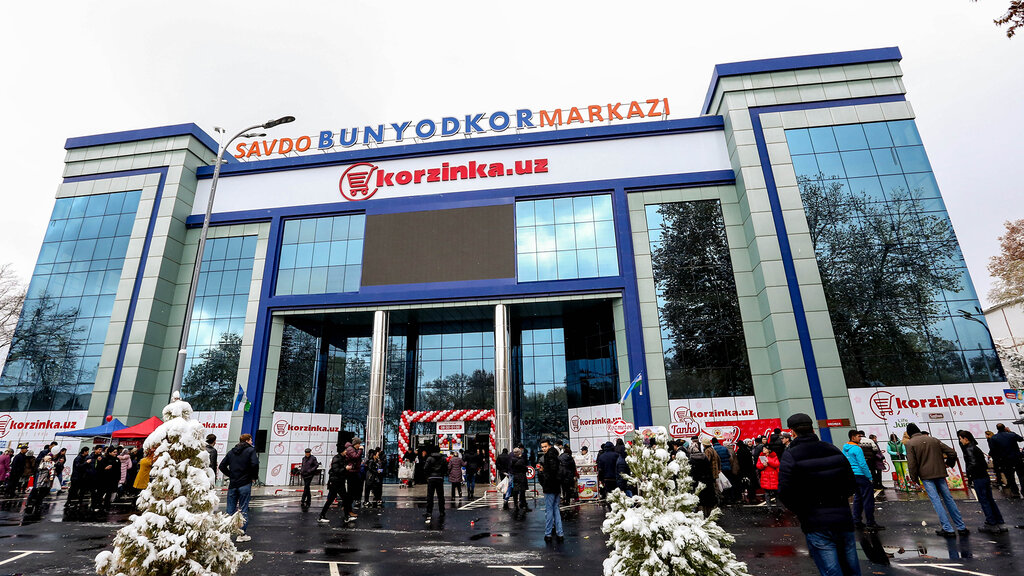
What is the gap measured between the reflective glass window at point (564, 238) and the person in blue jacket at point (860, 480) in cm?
1810

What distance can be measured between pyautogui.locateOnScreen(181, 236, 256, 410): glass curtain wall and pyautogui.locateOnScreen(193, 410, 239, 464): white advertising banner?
400 mm

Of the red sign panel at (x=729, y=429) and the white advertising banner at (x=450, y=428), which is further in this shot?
the white advertising banner at (x=450, y=428)

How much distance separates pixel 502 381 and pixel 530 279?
19.5 feet

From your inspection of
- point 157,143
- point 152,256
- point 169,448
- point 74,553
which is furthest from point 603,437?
point 157,143

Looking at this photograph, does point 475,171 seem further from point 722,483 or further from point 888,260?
point 722,483

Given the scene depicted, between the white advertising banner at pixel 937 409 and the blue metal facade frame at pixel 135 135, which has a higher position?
the blue metal facade frame at pixel 135 135

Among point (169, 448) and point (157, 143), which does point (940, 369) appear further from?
point (157, 143)

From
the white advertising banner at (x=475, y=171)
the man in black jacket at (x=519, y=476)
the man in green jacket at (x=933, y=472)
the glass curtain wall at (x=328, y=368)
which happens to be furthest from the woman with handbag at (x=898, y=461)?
the glass curtain wall at (x=328, y=368)

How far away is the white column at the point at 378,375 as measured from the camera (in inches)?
1107

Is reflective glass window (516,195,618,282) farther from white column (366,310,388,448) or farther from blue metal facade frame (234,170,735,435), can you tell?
white column (366,310,388,448)

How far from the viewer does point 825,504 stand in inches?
210

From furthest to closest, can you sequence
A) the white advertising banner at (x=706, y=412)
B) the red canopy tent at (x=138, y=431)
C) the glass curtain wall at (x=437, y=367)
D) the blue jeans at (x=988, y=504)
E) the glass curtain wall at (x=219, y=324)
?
the glass curtain wall at (x=437, y=367)
the glass curtain wall at (x=219, y=324)
the white advertising banner at (x=706, y=412)
the red canopy tent at (x=138, y=431)
the blue jeans at (x=988, y=504)

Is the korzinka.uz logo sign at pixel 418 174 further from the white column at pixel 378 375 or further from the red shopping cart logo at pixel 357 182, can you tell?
the white column at pixel 378 375

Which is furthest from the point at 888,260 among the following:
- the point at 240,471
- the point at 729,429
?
the point at 240,471
